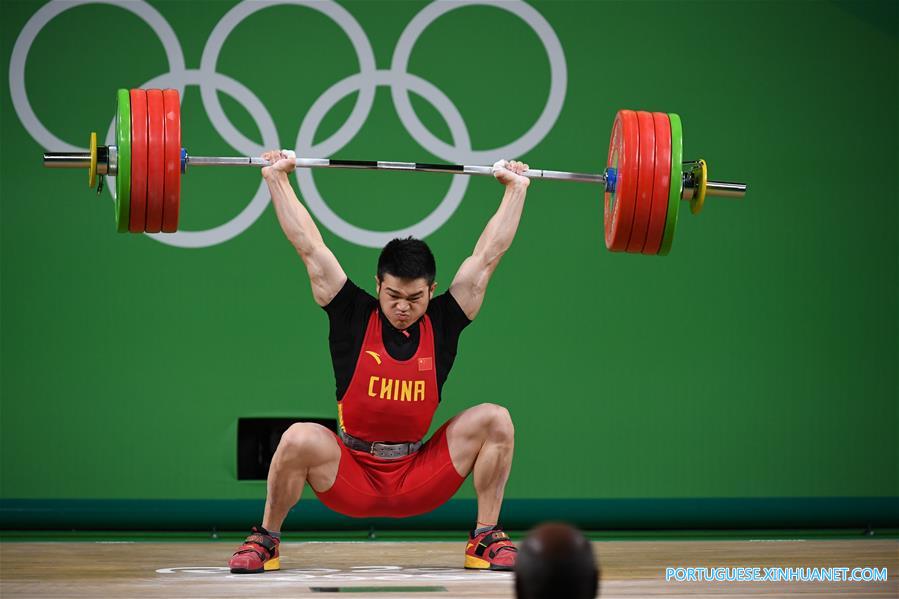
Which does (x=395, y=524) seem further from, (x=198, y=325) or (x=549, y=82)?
(x=549, y=82)

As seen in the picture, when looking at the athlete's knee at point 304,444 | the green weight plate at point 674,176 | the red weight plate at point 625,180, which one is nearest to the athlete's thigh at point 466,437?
the athlete's knee at point 304,444

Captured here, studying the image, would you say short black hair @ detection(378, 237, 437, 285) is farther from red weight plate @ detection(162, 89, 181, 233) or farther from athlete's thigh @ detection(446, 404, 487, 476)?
red weight plate @ detection(162, 89, 181, 233)

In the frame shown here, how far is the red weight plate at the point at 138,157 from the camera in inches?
133

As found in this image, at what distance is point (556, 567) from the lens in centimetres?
122

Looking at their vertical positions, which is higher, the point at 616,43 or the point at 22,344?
the point at 616,43

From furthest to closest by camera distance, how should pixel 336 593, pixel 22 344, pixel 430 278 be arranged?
1. pixel 22 344
2. pixel 430 278
3. pixel 336 593

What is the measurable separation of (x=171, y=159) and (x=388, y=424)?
38.1 inches

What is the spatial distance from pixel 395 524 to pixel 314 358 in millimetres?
712

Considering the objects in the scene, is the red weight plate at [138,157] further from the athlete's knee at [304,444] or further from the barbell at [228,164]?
the athlete's knee at [304,444]

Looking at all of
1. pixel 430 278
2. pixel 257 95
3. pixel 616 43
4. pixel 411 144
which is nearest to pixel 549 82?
pixel 616 43

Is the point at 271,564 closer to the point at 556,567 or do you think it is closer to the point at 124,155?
the point at 124,155

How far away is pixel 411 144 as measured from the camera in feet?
15.4

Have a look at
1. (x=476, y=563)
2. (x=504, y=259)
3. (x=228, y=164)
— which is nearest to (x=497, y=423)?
(x=476, y=563)

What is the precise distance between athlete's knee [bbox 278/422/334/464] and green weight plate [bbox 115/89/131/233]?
0.80m
